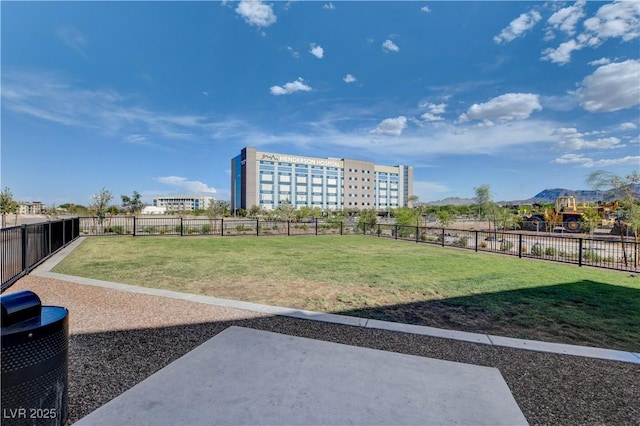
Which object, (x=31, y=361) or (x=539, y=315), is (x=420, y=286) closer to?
(x=539, y=315)

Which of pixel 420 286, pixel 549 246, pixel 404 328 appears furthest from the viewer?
pixel 549 246

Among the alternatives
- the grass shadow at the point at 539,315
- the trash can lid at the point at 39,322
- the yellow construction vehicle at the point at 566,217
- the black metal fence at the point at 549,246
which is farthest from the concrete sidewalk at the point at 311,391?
the yellow construction vehicle at the point at 566,217

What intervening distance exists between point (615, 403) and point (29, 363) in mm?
4516

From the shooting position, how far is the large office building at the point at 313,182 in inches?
3784

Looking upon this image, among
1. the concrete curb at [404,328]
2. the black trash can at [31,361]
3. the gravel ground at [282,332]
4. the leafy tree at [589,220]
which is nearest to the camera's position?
the black trash can at [31,361]

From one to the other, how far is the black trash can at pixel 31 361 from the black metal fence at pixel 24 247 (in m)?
6.18

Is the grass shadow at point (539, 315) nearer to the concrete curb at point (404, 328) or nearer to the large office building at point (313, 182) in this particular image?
the concrete curb at point (404, 328)

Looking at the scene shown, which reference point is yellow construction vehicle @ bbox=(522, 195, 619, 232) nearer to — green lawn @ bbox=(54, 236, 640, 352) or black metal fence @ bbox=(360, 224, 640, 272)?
black metal fence @ bbox=(360, 224, 640, 272)

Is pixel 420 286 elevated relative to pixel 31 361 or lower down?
lower down

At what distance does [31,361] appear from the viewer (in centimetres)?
196

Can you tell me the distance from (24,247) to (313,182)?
98995 millimetres

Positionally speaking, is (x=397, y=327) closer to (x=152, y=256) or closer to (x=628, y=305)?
(x=628, y=305)

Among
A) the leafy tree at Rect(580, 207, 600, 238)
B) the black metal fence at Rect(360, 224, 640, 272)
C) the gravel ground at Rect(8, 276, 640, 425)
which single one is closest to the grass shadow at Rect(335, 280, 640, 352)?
the gravel ground at Rect(8, 276, 640, 425)

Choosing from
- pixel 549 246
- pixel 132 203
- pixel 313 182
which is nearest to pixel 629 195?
pixel 549 246
